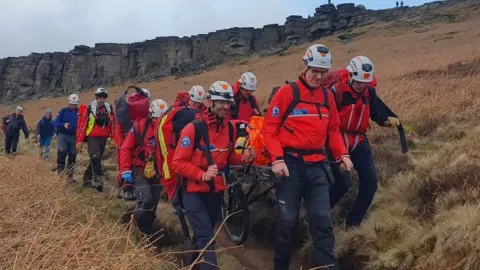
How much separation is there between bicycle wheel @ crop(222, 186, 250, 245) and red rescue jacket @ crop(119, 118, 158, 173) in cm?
138

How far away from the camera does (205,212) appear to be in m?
5.35

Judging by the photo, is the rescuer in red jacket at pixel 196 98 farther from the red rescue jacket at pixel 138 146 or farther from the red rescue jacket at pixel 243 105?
the red rescue jacket at pixel 243 105

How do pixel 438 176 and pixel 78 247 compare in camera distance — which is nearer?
pixel 78 247

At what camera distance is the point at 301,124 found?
525cm

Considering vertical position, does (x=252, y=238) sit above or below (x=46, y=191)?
below

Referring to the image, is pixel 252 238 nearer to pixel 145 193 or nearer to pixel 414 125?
pixel 145 193

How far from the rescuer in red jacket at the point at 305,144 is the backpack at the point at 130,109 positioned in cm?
317

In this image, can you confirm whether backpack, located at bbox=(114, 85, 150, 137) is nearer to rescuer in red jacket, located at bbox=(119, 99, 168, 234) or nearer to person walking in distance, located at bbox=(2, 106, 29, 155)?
rescuer in red jacket, located at bbox=(119, 99, 168, 234)

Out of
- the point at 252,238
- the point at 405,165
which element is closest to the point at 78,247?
the point at 252,238

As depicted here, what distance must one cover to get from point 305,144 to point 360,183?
4.95 feet

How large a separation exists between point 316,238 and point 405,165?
125 inches

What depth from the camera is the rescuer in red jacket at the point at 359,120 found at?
6.12m

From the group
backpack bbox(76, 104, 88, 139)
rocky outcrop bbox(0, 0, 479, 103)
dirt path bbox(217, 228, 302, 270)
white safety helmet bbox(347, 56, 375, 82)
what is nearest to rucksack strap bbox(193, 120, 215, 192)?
dirt path bbox(217, 228, 302, 270)

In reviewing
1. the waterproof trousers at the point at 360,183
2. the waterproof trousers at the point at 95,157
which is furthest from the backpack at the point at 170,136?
the waterproof trousers at the point at 95,157
